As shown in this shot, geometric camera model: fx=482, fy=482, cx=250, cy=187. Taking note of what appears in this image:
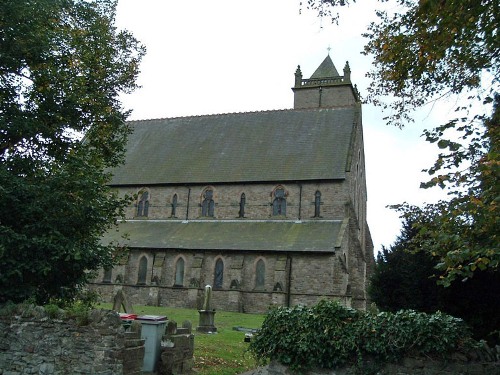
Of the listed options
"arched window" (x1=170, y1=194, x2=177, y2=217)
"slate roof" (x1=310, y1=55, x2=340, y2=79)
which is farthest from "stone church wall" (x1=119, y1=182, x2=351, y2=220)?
"slate roof" (x1=310, y1=55, x2=340, y2=79)

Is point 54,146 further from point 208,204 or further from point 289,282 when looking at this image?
point 208,204

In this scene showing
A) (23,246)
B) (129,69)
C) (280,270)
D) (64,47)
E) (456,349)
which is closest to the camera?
(456,349)

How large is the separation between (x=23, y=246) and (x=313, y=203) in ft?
72.4

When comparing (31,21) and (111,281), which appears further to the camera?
(111,281)

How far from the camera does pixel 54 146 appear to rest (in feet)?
45.9

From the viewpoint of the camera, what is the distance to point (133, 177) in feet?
119

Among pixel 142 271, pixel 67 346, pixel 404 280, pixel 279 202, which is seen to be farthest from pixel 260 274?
pixel 67 346

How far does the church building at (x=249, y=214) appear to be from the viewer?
93.3 feet

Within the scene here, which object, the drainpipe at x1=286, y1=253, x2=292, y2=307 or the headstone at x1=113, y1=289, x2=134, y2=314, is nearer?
the headstone at x1=113, y1=289, x2=134, y2=314

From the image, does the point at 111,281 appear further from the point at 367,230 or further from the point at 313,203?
the point at 367,230

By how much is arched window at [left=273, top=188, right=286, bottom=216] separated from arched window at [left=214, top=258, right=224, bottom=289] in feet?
16.4

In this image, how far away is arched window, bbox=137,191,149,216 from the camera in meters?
35.7

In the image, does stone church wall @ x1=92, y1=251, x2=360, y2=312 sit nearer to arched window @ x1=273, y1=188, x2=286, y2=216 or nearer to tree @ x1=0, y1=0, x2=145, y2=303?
arched window @ x1=273, y1=188, x2=286, y2=216

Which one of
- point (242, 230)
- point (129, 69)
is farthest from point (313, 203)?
point (129, 69)
